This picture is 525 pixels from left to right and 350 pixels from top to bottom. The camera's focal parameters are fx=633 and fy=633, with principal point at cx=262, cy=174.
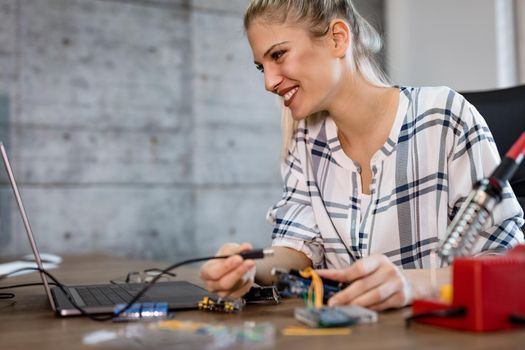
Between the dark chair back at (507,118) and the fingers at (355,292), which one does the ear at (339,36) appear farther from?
the fingers at (355,292)

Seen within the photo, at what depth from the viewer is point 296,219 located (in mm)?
1578

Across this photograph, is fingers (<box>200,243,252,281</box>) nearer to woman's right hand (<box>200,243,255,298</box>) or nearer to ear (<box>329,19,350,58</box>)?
woman's right hand (<box>200,243,255,298</box>)

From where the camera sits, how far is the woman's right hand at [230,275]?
1.10m

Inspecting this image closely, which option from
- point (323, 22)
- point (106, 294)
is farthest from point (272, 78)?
point (106, 294)

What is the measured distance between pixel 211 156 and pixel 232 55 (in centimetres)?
75

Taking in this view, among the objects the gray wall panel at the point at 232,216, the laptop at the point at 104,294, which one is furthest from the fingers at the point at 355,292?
the gray wall panel at the point at 232,216

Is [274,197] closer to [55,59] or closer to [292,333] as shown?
[55,59]

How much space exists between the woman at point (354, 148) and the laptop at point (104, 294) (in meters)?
0.21

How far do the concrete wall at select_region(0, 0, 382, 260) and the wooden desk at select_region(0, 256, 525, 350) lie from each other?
2860mm

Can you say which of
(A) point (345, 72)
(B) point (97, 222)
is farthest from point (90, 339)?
(B) point (97, 222)

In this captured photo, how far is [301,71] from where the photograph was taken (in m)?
1.52

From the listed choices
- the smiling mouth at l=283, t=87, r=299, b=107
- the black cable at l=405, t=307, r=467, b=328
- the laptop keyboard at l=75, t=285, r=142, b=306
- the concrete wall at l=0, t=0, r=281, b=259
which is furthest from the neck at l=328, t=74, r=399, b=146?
the concrete wall at l=0, t=0, r=281, b=259

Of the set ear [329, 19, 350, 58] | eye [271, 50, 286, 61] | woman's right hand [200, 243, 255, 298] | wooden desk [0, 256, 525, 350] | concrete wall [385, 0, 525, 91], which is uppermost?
concrete wall [385, 0, 525, 91]

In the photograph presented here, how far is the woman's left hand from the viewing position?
972mm
